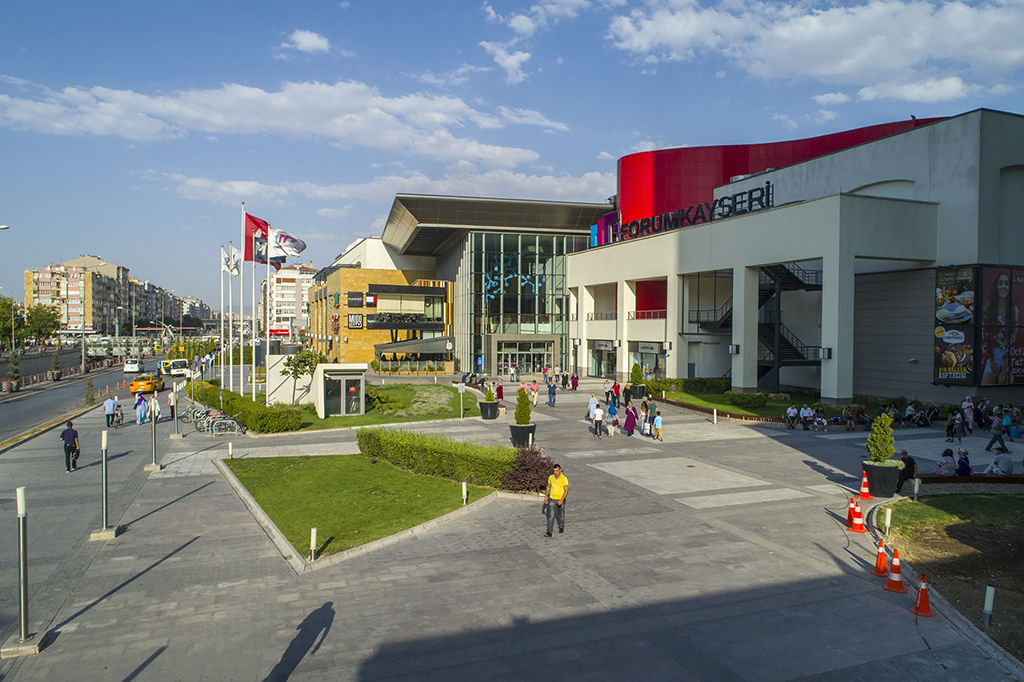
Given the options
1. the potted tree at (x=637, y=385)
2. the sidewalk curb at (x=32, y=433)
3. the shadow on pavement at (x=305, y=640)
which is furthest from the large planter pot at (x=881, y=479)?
the sidewalk curb at (x=32, y=433)

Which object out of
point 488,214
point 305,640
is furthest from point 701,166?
point 305,640

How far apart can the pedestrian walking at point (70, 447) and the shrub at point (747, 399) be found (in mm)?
28753

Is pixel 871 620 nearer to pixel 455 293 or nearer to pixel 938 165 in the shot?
pixel 938 165

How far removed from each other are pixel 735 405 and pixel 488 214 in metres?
30.3

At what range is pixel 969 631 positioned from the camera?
9172 millimetres

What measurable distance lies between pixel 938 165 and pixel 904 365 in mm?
10315

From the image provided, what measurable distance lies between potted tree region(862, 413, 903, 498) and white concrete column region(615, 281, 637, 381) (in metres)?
33.4

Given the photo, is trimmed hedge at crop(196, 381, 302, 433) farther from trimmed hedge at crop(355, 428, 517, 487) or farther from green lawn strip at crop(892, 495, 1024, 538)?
green lawn strip at crop(892, 495, 1024, 538)

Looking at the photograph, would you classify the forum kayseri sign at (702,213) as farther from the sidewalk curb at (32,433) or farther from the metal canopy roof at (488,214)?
the sidewalk curb at (32,433)

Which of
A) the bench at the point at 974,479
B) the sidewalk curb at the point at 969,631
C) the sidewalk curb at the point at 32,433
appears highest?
the bench at the point at 974,479

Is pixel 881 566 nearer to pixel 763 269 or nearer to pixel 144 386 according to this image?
pixel 763 269

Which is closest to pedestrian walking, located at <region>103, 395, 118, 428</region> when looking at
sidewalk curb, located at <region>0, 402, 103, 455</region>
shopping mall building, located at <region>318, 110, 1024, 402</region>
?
sidewalk curb, located at <region>0, 402, 103, 455</region>

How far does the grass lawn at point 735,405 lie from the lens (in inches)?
1267

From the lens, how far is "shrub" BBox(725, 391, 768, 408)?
111ft
